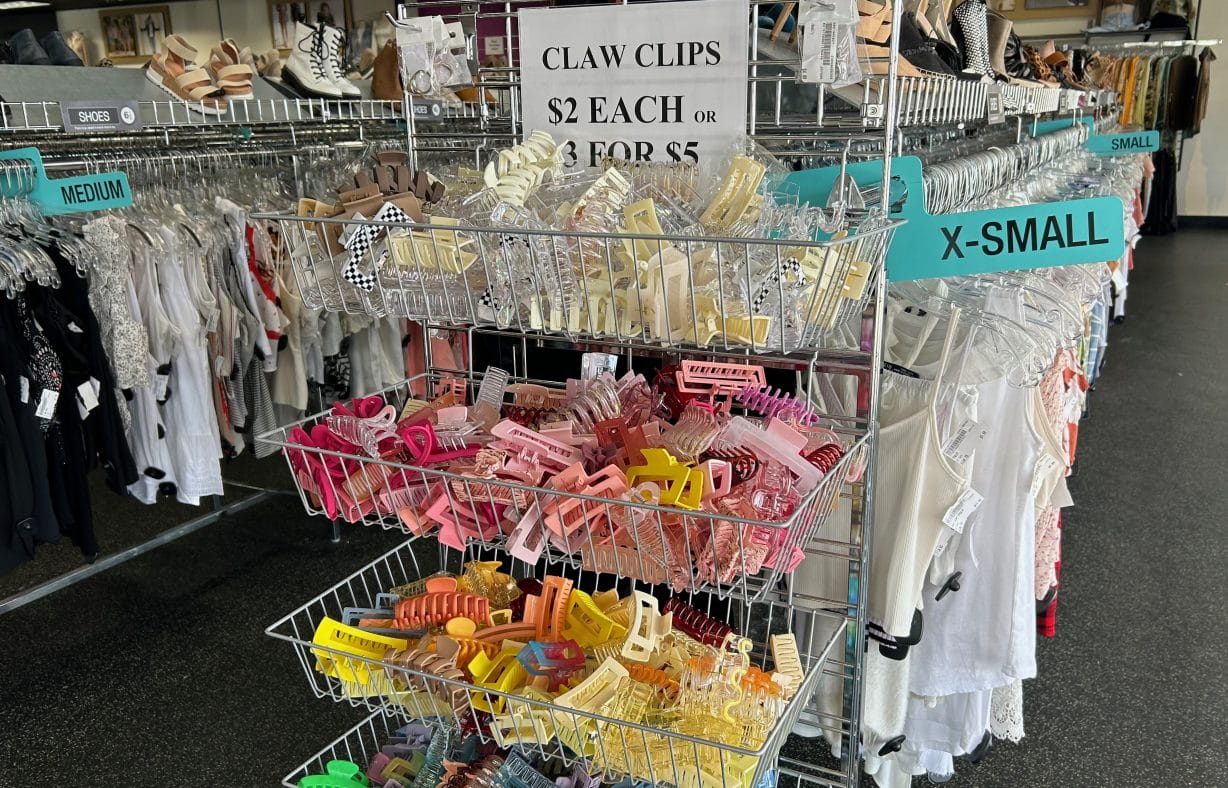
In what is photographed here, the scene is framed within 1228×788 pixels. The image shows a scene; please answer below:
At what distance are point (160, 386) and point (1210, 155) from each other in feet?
37.7

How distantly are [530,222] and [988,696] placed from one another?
1.37m

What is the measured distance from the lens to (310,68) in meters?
4.11

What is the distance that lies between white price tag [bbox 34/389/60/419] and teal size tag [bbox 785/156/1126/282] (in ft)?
6.64

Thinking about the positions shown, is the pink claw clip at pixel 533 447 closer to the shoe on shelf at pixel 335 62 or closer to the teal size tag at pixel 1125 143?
the shoe on shelf at pixel 335 62

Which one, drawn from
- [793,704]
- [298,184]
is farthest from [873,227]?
[298,184]

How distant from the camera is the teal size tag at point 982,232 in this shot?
4.15 feet

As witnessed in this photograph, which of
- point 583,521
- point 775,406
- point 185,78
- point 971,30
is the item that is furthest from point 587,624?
point 185,78

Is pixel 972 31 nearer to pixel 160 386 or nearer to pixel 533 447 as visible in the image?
pixel 533 447

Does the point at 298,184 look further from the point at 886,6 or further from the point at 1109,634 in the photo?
the point at 1109,634

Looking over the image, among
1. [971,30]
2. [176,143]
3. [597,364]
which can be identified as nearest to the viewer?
[597,364]

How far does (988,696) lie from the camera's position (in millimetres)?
1839

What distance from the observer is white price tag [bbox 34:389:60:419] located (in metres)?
2.37

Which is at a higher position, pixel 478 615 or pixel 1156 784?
pixel 478 615

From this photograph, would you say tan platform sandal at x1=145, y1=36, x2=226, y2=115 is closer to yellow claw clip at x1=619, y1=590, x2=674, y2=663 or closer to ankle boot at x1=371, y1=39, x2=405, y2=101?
ankle boot at x1=371, y1=39, x2=405, y2=101
